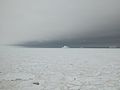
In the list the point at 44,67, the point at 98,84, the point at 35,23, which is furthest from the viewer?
the point at 35,23

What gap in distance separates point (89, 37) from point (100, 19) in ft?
0.86

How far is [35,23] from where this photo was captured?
87.8 inches

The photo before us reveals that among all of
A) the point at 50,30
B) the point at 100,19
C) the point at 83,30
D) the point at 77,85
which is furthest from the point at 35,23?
the point at 77,85

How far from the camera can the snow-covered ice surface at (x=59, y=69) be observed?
5.41ft

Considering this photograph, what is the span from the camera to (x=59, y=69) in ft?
6.22

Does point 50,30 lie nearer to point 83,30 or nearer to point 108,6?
point 83,30

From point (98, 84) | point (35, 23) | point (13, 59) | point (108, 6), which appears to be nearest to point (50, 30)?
point (35, 23)

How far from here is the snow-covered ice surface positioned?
165 cm

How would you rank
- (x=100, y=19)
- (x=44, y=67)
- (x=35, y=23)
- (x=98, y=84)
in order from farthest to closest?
(x=35, y=23) → (x=100, y=19) → (x=44, y=67) → (x=98, y=84)

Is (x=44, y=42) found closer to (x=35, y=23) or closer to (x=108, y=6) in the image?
(x=35, y=23)

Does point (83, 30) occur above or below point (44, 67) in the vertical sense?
above

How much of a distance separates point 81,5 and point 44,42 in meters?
0.68

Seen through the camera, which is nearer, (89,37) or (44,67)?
(44,67)

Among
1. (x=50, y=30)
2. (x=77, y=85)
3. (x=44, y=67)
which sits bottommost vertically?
(x=77, y=85)
